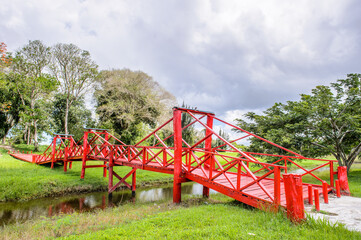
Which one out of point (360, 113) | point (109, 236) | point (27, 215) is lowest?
point (27, 215)

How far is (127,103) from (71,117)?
423 inches

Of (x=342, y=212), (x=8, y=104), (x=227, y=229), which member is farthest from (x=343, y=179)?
(x=8, y=104)

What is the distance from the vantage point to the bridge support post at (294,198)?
13.4 ft

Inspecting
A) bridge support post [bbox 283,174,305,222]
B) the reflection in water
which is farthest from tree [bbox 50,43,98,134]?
bridge support post [bbox 283,174,305,222]

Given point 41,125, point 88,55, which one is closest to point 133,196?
point 88,55

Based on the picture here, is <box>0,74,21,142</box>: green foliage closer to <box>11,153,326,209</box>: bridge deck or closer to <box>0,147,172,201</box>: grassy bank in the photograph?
<box>0,147,172,201</box>: grassy bank

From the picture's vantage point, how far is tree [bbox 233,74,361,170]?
40.3 ft

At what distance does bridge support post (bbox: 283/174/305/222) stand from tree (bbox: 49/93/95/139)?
27268 mm

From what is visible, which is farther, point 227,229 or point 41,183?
point 41,183

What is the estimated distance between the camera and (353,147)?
13.4 meters

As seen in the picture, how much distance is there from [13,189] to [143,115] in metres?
15.3

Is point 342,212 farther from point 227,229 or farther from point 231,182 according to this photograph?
point 227,229

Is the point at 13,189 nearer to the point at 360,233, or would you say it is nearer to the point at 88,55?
the point at 360,233

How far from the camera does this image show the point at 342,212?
4637 millimetres
